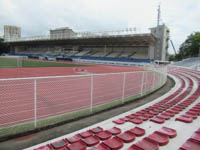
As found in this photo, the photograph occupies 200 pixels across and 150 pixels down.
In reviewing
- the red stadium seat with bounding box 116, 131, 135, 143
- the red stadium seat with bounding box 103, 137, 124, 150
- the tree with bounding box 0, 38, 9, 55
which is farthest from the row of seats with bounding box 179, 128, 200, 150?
the tree with bounding box 0, 38, 9, 55

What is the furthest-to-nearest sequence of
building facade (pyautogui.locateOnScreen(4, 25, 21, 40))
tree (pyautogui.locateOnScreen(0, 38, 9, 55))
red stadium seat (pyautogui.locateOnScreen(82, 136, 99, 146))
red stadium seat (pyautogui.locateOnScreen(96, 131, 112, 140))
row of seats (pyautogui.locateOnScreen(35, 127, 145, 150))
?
1. building facade (pyautogui.locateOnScreen(4, 25, 21, 40))
2. tree (pyautogui.locateOnScreen(0, 38, 9, 55))
3. red stadium seat (pyautogui.locateOnScreen(96, 131, 112, 140))
4. red stadium seat (pyautogui.locateOnScreen(82, 136, 99, 146))
5. row of seats (pyautogui.locateOnScreen(35, 127, 145, 150))

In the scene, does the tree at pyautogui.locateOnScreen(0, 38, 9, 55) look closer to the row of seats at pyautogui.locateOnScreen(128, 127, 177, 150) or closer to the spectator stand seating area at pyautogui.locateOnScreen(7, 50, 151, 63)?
the spectator stand seating area at pyautogui.locateOnScreen(7, 50, 151, 63)

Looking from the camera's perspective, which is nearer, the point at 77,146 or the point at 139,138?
the point at 77,146

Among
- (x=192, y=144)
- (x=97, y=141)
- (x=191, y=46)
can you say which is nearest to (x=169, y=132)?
(x=192, y=144)

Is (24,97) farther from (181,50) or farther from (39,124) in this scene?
(181,50)

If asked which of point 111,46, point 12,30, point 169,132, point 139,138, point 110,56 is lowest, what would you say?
point 139,138

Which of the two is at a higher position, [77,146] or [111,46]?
[111,46]

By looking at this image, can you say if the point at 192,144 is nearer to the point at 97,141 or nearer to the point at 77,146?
the point at 97,141

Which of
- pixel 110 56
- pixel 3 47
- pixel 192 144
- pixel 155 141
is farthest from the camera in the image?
pixel 3 47

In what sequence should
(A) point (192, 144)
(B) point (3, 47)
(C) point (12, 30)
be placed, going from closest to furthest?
(A) point (192, 144) → (B) point (3, 47) → (C) point (12, 30)

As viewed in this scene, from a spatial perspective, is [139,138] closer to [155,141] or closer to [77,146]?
[155,141]

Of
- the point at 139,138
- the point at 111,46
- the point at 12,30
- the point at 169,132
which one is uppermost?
the point at 12,30

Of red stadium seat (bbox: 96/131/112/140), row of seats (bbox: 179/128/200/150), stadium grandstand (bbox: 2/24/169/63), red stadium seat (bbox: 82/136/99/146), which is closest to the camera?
row of seats (bbox: 179/128/200/150)

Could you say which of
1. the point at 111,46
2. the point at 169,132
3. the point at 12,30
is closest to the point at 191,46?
the point at 111,46
